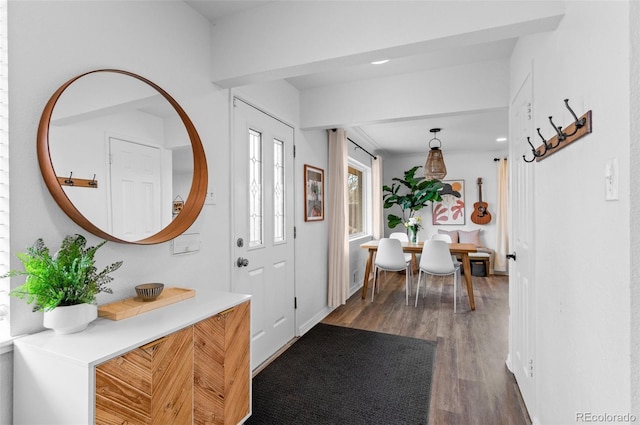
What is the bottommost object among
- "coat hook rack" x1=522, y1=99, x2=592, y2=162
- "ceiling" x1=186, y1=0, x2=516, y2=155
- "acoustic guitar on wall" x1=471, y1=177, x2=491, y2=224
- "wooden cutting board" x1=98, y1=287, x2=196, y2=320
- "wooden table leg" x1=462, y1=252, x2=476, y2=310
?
"wooden table leg" x1=462, y1=252, x2=476, y2=310

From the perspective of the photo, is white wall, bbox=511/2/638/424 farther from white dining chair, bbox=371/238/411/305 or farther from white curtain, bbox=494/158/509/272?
white curtain, bbox=494/158/509/272

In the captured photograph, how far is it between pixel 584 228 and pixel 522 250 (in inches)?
41.9

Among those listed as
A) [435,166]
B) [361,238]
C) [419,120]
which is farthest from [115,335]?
[361,238]

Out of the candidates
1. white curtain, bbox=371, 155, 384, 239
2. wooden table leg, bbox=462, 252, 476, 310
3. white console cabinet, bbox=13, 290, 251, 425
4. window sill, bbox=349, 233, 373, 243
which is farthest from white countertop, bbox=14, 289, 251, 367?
white curtain, bbox=371, 155, 384, 239

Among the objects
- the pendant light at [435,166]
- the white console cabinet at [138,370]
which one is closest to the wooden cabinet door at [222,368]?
the white console cabinet at [138,370]

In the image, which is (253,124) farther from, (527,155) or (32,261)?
(527,155)

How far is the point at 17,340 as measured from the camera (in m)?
1.18

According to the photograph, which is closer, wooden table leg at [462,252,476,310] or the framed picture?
the framed picture

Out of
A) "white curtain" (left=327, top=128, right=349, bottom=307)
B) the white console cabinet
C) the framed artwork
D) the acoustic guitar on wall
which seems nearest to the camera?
the white console cabinet

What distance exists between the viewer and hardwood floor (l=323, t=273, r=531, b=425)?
203 cm

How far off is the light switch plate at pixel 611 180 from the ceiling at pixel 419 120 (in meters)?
1.39

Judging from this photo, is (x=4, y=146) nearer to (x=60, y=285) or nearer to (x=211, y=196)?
(x=60, y=285)

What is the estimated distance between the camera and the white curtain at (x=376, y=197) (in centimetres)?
592

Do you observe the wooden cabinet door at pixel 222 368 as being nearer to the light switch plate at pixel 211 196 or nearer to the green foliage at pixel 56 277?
the green foliage at pixel 56 277
